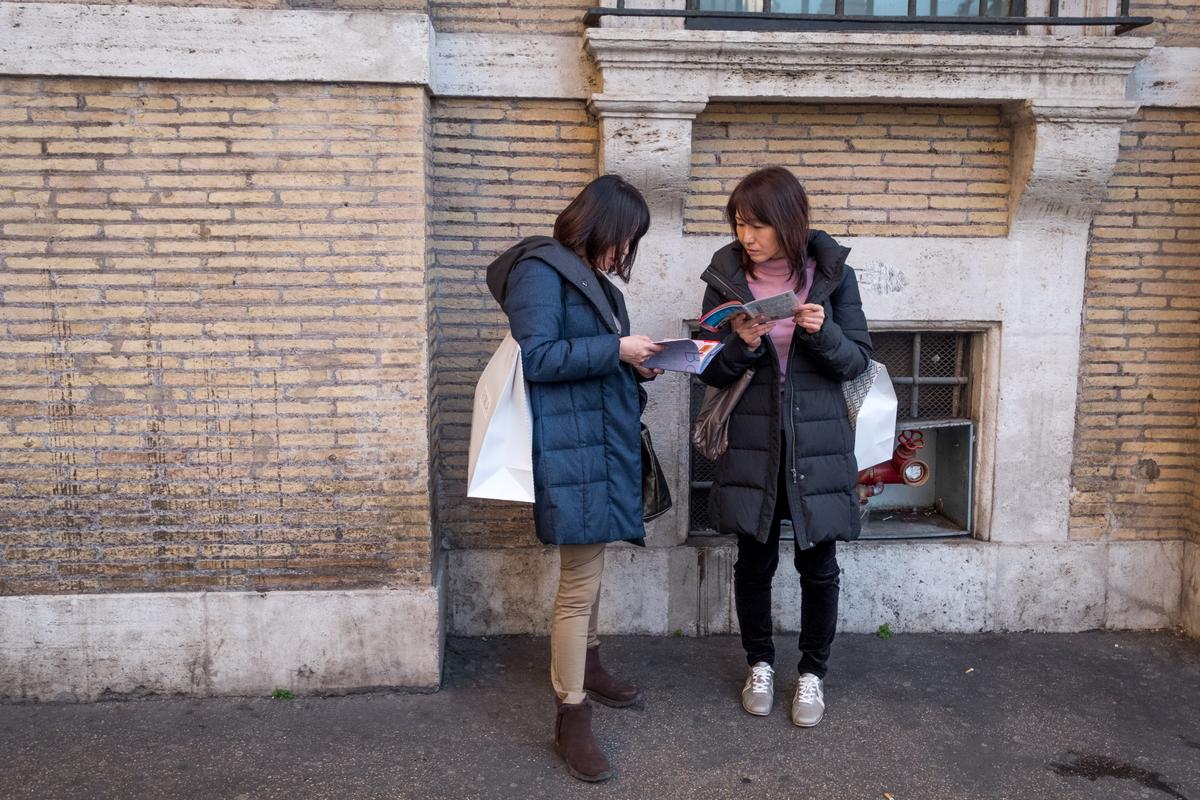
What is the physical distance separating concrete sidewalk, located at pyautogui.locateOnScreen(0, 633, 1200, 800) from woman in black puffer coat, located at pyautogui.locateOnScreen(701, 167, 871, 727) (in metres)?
0.36

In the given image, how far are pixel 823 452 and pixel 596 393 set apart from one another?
928 mm

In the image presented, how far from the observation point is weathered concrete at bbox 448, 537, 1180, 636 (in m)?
4.79

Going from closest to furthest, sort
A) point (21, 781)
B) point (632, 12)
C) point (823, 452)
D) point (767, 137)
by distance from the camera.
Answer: point (21, 781) → point (823, 452) → point (632, 12) → point (767, 137)

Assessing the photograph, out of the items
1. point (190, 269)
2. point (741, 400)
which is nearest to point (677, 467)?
point (741, 400)

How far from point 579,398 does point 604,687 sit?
4.43 ft

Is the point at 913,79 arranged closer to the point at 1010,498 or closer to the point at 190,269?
the point at 1010,498

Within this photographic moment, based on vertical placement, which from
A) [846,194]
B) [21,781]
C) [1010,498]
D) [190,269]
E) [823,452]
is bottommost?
[21,781]

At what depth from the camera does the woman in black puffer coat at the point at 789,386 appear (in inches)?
144

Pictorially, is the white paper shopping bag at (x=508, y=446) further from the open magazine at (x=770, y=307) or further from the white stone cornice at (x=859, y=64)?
the white stone cornice at (x=859, y=64)

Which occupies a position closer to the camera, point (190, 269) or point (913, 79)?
point (190, 269)

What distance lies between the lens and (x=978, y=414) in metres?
4.93

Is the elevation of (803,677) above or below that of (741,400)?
below

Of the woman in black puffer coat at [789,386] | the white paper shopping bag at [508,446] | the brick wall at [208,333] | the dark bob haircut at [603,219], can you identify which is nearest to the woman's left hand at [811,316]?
the woman in black puffer coat at [789,386]

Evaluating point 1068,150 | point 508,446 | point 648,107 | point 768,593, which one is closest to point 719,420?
point 768,593
